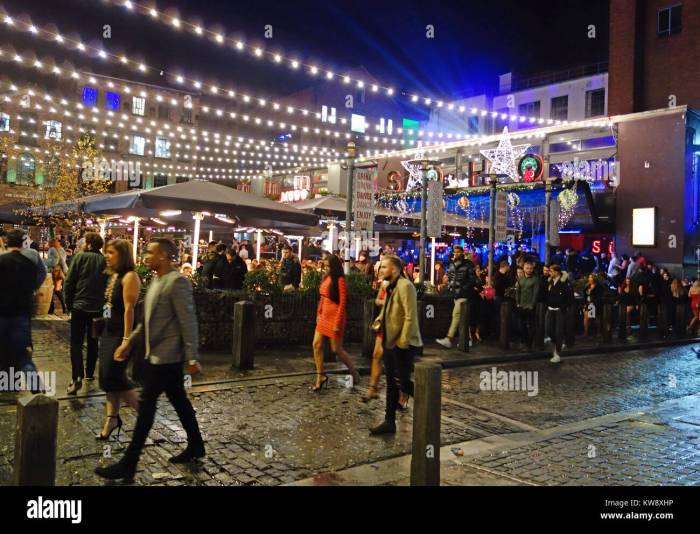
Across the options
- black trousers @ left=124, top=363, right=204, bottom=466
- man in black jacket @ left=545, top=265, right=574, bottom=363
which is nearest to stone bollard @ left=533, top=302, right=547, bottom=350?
man in black jacket @ left=545, top=265, right=574, bottom=363

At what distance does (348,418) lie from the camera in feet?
21.0

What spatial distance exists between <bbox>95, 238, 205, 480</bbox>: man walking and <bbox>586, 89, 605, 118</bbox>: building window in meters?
34.0

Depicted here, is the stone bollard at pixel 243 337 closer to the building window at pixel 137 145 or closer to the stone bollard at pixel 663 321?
the stone bollard at pixel 663 321

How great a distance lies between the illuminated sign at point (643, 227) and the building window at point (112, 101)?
3865 cm

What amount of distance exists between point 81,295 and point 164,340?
2.68 metres

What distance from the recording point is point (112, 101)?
4481 cm

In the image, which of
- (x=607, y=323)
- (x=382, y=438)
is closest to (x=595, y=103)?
(x=607, y=323)

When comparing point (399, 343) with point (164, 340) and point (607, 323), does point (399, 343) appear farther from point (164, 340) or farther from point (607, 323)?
point (607, 323)

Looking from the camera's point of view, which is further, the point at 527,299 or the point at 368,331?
the point at 527,299

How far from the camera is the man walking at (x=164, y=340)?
443 cm

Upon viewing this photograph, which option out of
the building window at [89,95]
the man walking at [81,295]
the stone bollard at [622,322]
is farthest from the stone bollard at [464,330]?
the building window at [89,95]

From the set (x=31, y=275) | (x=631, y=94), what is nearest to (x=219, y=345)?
(x=31, y=275)
